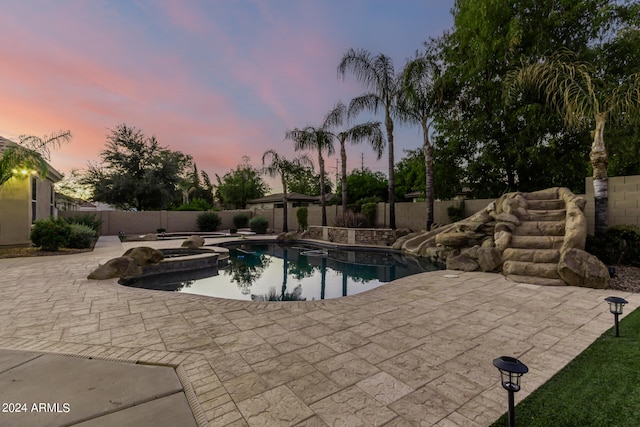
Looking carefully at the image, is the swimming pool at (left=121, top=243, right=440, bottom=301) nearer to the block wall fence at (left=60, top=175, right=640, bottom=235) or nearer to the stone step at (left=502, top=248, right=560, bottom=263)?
the stone step at (left=502, top=248, right=560, bottom=263)

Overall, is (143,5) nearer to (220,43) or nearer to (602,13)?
(220,43)

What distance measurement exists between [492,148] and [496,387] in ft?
42.0

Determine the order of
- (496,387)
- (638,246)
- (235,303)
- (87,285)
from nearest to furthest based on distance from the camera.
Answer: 1. (496,387)
2. (235,303)
3. (87,285)
4. (638,246)

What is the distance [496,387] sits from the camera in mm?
2320

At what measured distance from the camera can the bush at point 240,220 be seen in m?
22.0

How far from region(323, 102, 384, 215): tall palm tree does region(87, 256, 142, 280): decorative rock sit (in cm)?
1088

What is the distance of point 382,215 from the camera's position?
16.0 meters

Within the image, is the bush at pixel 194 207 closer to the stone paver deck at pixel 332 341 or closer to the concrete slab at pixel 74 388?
the stone paver deck at pixel 332 341

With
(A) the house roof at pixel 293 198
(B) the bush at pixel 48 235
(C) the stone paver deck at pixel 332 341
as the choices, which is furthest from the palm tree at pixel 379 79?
(A) the house roof at pixel 293 198

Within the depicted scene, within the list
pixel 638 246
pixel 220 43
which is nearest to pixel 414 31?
pixel 220 43

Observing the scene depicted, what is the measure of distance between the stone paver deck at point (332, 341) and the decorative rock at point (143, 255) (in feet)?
6.92

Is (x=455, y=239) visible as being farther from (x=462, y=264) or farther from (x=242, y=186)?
(x=242, y=186)

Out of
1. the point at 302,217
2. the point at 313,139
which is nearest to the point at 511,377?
the point at 313,139

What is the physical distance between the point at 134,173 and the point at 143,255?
17.7 meters
